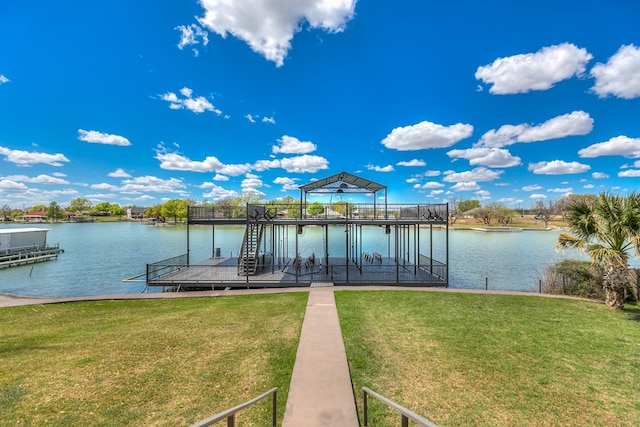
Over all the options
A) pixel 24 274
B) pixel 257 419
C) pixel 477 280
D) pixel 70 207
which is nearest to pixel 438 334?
pixel 257 419

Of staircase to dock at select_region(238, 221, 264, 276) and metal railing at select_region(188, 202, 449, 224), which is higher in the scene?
metal railing at select_region(188, 202, 449, 224)

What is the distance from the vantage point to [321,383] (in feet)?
15.9

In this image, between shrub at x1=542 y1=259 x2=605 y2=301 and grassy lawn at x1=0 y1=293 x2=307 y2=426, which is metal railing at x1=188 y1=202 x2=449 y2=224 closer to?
shrub at x1=542 y1=259 x2=605 y2=301

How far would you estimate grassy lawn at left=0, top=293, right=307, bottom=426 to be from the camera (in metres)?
4.09

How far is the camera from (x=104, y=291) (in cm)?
1725

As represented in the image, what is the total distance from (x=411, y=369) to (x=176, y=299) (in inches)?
365

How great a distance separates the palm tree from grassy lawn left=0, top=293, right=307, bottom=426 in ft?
32.6

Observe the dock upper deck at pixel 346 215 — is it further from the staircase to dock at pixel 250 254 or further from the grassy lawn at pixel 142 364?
the grassy lawn at pixel 142 364

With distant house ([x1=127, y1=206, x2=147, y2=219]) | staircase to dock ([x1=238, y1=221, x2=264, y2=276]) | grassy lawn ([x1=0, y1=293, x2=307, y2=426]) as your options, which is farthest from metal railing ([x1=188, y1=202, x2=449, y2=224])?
distant house ([x1=127, y1=206, x2=147, y2=219])

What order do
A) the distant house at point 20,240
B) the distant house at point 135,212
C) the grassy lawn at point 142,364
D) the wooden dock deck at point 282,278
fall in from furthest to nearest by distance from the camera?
the distant house at point 135,212
the distant house at point 20,240
the wooden dock deck at point 282,278
the grassy lawn at point 142,364

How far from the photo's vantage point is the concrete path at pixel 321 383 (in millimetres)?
3922

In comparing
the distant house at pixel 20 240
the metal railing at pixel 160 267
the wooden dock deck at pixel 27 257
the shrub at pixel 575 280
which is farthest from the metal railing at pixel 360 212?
the distant house at pixel 20 240

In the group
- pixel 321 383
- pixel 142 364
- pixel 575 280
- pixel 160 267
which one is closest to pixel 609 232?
pixel 575 280

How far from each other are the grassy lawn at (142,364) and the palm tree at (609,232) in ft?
32.6
